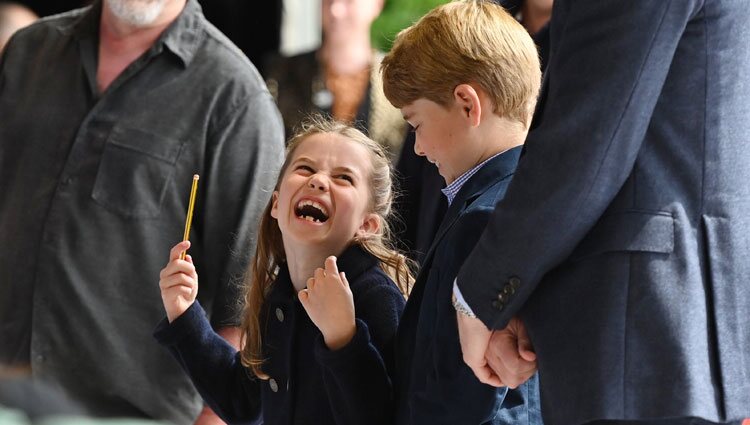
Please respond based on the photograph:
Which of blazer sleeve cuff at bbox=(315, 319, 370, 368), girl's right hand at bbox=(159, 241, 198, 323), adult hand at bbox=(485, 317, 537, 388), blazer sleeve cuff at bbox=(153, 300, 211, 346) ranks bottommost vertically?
blazer sleeve cuff at bbox=(153, 300, 211, 346)

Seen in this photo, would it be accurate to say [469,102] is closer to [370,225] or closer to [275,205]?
[370,225]

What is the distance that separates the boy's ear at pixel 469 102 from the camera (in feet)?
8.27

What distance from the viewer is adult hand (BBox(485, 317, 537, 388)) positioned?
7.52ft

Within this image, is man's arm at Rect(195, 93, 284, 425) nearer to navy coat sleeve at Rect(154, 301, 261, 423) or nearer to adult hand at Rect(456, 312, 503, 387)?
navy coat sleeve at Rect(154, 301, 261, 423)

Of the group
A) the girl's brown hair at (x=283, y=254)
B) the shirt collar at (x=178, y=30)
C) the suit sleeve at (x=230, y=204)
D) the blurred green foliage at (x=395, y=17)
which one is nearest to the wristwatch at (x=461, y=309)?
the girl's brown hair at (x=283, y=254)

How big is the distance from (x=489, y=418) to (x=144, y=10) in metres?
1.77

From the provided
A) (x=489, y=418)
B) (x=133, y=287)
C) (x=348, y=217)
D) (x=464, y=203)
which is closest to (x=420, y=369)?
(x=489, y=418)

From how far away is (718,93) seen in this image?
2158 mm

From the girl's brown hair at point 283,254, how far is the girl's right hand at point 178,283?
0.14 meters

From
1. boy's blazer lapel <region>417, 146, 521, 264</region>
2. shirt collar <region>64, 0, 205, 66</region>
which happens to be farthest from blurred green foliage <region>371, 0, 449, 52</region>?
boy's blazer lapel <region>417, 146, 521, 264</region>

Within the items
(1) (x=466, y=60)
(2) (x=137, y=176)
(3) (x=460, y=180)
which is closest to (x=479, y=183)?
(3) (x=460, y=180)

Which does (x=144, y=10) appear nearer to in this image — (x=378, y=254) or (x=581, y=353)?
(x=378, y=254)

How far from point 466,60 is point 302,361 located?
2.40ft

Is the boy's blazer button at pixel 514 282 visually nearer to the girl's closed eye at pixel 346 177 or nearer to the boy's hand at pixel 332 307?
the boy's hand at pixel 332 307
